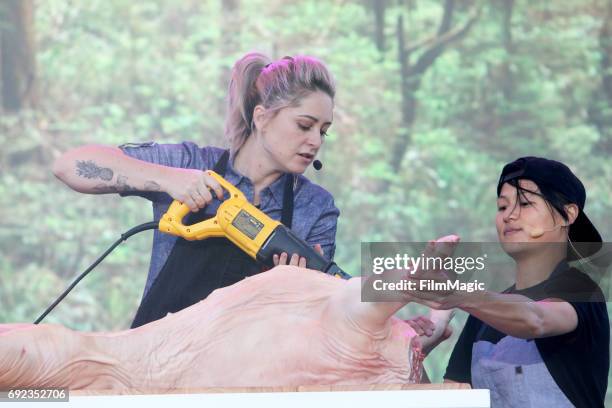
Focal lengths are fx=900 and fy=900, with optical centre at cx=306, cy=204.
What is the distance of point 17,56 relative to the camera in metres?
4.87

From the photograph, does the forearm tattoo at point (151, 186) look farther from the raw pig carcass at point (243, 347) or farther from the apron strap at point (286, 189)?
the raw pig carcass at point (243, 347)

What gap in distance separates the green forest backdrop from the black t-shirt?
2879 millimetres

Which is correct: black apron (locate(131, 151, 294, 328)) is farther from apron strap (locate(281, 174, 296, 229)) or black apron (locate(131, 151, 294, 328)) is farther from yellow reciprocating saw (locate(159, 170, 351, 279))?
apron strap (locate(281, 174, 296, 229))

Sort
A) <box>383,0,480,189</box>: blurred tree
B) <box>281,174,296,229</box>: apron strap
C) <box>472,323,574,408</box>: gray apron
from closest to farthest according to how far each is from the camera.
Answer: <box>472,323,574,408</box>: gray apron → <box>281,174,296,229</box>: apron strap → <box>383,0,480,189</box>: blurred tree

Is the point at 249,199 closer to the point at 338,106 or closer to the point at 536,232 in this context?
the point at 536,232

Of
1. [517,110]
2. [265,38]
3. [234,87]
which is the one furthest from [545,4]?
[234,87]

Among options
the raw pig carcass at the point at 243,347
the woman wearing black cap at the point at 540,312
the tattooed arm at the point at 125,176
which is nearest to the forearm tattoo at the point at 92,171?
the tattooed arm at the point at 125,176

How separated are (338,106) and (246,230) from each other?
2.89 m

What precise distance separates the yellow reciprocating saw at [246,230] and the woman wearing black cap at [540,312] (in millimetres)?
339

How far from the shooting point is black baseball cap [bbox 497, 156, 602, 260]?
181 cm

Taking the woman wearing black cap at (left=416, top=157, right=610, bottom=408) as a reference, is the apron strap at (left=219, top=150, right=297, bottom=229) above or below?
above

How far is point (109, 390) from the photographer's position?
57.4 inches

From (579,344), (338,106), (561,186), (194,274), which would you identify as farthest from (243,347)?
(338,106)

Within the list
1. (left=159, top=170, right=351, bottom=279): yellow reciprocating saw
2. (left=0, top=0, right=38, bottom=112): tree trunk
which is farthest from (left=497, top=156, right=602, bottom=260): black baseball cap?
(left=0, top=0, right=38, bottom=112): tree trunk
